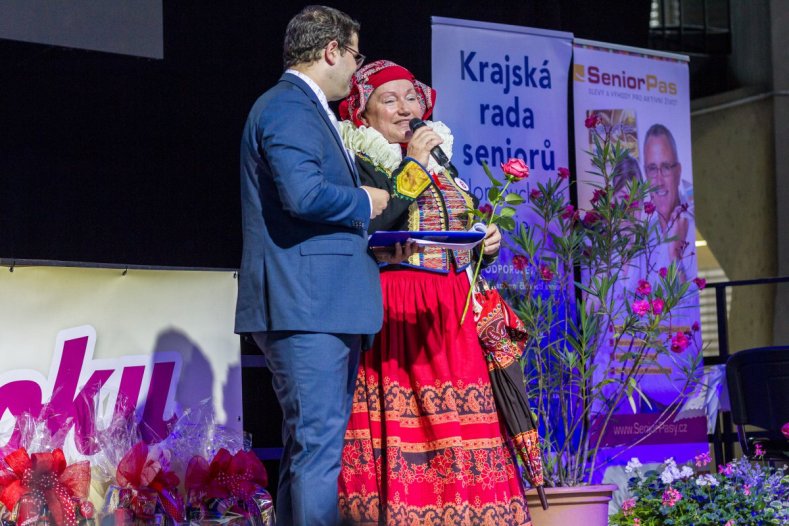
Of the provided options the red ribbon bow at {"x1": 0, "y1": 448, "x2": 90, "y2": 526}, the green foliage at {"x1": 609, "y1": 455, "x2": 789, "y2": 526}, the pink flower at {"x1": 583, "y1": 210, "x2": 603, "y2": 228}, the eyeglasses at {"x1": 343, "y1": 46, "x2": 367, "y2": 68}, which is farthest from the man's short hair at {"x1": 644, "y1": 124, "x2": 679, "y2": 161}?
the red ribbon bow at {"x1": 0, "y1": 448, "x2": 90, "y2": 526}

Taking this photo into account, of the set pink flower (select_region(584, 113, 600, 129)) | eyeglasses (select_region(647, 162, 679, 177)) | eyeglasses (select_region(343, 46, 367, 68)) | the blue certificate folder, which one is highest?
pink flower (select_region(584, 113, 600, 129))

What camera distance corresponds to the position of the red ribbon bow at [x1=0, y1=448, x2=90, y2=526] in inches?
114

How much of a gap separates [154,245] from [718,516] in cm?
227

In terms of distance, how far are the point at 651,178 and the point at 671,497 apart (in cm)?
208

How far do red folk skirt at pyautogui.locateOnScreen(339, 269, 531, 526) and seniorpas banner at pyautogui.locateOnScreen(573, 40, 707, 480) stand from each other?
1.95 m

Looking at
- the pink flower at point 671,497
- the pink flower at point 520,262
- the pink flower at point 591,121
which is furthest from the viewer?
the pink flower at point 591,121

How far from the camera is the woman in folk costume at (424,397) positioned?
3.21 meters

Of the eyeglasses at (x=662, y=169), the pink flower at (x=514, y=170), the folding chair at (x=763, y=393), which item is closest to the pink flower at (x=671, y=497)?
the folding chair at (x=763, y=393)

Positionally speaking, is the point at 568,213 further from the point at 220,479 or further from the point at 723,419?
the point at 220,479

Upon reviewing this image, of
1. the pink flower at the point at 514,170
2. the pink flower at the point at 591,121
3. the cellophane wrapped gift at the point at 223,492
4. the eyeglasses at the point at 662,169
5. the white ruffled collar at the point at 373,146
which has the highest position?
the pink flower at the point at 591,121

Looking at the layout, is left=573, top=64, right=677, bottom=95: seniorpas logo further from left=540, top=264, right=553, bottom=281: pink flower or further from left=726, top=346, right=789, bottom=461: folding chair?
left=726, top=346, right=789, bottom=461: folding chair

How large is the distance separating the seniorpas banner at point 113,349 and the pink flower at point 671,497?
4.72 ft

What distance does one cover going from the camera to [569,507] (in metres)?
3.83

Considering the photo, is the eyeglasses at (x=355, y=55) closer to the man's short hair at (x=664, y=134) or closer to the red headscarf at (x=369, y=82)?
the red headscarf at (x=369, y=82)
